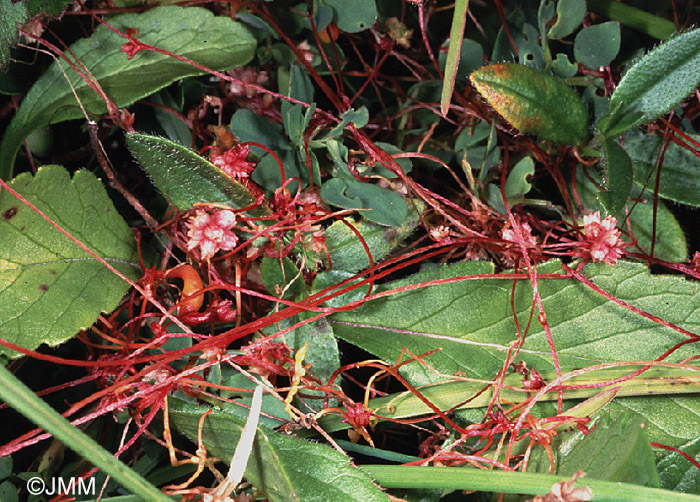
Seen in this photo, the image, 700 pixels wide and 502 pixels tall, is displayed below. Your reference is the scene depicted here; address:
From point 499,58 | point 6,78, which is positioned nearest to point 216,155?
point 6,78

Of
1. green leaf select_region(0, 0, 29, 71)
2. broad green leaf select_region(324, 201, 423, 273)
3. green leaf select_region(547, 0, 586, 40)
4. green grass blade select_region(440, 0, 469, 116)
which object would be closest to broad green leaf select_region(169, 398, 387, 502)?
broad green leaf select_region(324, 201, 423, 273)

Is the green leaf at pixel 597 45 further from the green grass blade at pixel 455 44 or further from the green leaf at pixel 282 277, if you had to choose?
the green leaf at pixel 282 277

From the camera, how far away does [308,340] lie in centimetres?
78

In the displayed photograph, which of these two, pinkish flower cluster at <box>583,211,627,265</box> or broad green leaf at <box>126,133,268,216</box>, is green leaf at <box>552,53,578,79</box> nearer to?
pinkish flower cluster at <box>583,211,627,265</box>

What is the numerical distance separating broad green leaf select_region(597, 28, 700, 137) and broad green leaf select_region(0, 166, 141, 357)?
0.70 meters

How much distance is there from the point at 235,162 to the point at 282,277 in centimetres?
17

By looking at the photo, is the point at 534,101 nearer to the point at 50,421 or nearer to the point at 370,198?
the point at 370,198

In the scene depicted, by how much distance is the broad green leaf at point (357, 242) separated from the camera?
82cm

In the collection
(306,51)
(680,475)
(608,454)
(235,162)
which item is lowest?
(680,475)

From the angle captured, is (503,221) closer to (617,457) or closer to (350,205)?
(350,205)

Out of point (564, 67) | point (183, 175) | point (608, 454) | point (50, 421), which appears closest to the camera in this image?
point (50, 421)

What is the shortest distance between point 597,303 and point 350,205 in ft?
1.17

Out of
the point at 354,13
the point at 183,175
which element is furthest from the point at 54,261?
the point at 354,13

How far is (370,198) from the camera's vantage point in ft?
2.68
